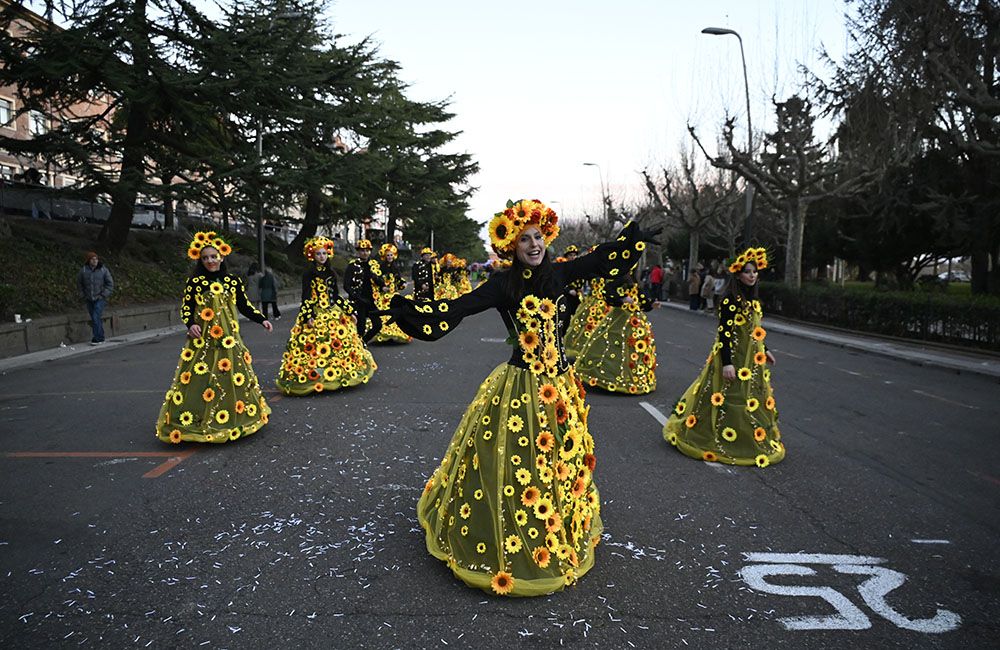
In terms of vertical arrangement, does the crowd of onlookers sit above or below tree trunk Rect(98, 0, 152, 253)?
below

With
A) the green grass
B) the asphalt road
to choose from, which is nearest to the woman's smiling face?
the asphalt road

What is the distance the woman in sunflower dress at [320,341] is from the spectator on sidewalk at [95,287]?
7506 millimetres

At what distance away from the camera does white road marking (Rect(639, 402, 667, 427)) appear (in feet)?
24.3

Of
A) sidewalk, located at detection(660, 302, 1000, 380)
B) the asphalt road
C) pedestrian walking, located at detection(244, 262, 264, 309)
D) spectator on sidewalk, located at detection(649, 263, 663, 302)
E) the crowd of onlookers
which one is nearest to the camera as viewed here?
the asphalt road

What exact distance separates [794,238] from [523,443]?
77.2 feet

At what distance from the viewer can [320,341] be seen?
28.7 ft

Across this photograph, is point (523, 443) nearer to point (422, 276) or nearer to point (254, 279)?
point (422, 276)

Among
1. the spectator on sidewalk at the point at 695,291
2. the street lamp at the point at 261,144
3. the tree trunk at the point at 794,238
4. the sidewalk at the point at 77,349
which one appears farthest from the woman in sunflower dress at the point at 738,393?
the spectator on sidewalk at the point at 695,291

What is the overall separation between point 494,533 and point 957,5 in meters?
22.3

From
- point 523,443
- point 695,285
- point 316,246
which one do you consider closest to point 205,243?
point 316,246

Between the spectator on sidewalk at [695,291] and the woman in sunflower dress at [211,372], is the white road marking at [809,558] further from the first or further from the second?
the spectator on sidewalk at [695,291]

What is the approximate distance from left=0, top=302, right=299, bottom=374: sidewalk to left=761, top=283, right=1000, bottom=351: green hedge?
1942 cm

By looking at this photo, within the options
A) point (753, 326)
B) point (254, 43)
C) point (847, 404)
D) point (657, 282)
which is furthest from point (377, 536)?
point (657, 282)

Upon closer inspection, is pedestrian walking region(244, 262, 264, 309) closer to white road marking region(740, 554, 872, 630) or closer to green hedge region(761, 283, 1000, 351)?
green hedge region(761, 283, 1000, 351)
